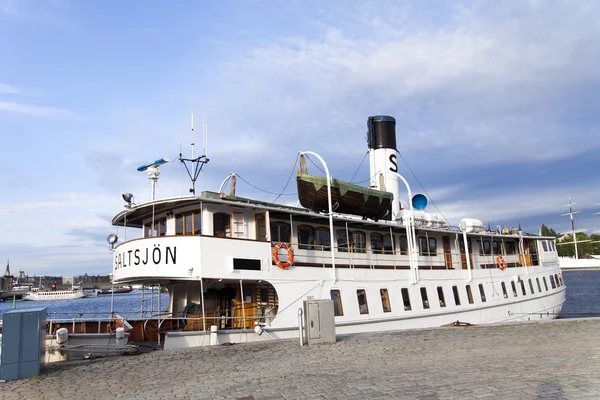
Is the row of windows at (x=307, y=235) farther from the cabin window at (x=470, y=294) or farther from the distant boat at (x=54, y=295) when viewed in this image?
the distant boat at (x=54, y=295)

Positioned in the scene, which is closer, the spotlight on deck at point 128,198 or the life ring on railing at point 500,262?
the spotlight on deck at point 128,198

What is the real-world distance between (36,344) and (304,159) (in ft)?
37.9

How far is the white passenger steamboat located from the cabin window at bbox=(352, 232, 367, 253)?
0.19 ft

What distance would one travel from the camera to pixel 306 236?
18.0m

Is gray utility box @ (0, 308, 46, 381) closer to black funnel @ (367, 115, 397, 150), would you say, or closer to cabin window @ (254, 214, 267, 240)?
cabin window @ (254, 214, 267, 240)

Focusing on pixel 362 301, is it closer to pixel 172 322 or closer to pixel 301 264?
pixel 301 264

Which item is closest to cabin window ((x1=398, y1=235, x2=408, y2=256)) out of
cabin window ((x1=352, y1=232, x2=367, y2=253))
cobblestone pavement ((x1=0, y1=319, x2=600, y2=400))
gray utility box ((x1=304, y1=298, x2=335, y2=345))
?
cabin window ((x1=352, y1=232, x2=367, y2=253))

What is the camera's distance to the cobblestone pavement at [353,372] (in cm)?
714

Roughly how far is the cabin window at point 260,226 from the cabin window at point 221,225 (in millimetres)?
1036

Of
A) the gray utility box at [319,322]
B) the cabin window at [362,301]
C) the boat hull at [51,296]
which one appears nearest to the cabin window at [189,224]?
the gray utility box at [319,322]

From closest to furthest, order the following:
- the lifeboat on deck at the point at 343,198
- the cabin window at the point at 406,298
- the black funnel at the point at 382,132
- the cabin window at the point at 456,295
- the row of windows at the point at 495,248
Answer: the lifeboat on deck at the point at 343,198
the cabin window at the point at 406,298
the cabin window at the point at 456,295
the black funnel at the point at 382,132
the row of windows at the point at 495,248

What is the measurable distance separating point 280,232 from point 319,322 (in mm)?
5231

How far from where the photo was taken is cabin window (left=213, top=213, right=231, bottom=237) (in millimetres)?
15602

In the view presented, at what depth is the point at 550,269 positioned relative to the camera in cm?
3108
